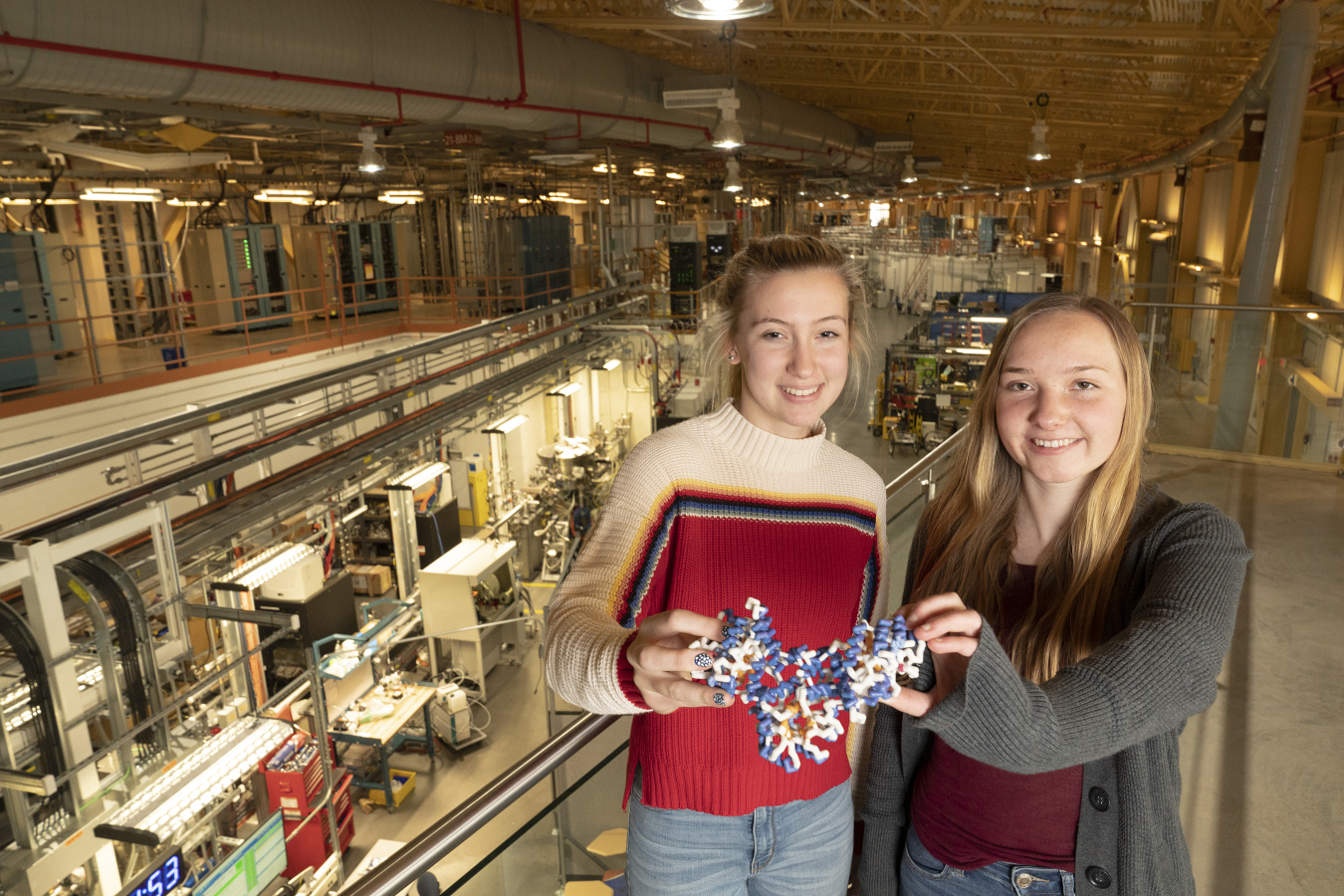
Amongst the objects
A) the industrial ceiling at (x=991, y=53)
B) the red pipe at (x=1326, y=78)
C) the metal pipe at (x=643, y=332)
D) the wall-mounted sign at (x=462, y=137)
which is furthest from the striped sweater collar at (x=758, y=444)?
the red pipe at (x=1326, y=78)

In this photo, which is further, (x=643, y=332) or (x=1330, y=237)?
(x=643, y=332)

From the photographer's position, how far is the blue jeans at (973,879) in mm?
1325

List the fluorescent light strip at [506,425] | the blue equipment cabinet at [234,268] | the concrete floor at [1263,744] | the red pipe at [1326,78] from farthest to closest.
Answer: the blue equipment cabinet at [234,268] → the red pipe at [1326,78] → the fluorescent light strip at [506,425] → the concrete floor at [1263,744]

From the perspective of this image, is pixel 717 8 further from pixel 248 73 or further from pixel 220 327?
pixel 220 327

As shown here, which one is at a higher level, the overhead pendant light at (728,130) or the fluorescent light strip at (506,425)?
the overhead pendant light at (728,130)

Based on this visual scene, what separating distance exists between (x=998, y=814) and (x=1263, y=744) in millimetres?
1990

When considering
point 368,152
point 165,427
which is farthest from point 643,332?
point 165,427

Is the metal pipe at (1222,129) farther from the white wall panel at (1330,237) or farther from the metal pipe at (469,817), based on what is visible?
the metal pipe at (469,817)

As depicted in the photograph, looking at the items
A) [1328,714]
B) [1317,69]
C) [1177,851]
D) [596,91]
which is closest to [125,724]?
[1177,851]

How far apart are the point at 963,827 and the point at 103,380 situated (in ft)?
29.0

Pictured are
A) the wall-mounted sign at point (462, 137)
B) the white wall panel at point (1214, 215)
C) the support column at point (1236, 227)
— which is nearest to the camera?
the wall-mounted sign at point (462, 137)

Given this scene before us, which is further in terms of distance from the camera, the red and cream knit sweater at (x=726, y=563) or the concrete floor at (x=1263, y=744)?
the concrete floor at (x=1263, y=744)

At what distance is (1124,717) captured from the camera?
41.8 inches

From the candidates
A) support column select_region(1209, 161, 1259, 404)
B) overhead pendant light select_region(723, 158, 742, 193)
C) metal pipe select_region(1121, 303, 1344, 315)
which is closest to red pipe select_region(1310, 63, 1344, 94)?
support column select_region(1209, 161, 1259, 404)
